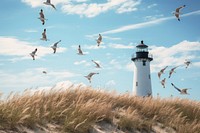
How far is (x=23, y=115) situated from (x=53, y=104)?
5.29 feet

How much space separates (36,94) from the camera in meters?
12.0

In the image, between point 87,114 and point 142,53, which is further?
point 142,53

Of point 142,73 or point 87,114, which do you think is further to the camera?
point 142,73

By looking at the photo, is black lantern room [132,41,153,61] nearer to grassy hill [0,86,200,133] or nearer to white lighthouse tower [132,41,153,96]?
white lighthouse tower [132,41,153,96]

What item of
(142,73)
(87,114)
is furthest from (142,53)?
(87,114)

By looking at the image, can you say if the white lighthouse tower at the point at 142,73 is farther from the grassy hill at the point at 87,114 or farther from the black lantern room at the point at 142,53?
the grassy hill at the point at 87,114

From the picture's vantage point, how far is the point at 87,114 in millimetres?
11852

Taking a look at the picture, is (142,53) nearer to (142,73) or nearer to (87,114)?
(142,73)

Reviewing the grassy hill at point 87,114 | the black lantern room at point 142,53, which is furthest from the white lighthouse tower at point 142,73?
the grassy hill at point 87,114

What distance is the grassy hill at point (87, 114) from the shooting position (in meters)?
10.3

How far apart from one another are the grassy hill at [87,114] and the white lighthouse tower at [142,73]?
2162 cm

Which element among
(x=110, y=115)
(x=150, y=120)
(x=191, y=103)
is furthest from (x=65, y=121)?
(x=191, y=103)

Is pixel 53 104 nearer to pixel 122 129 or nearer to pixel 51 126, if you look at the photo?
pixel 51 126

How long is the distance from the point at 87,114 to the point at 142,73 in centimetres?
2865
